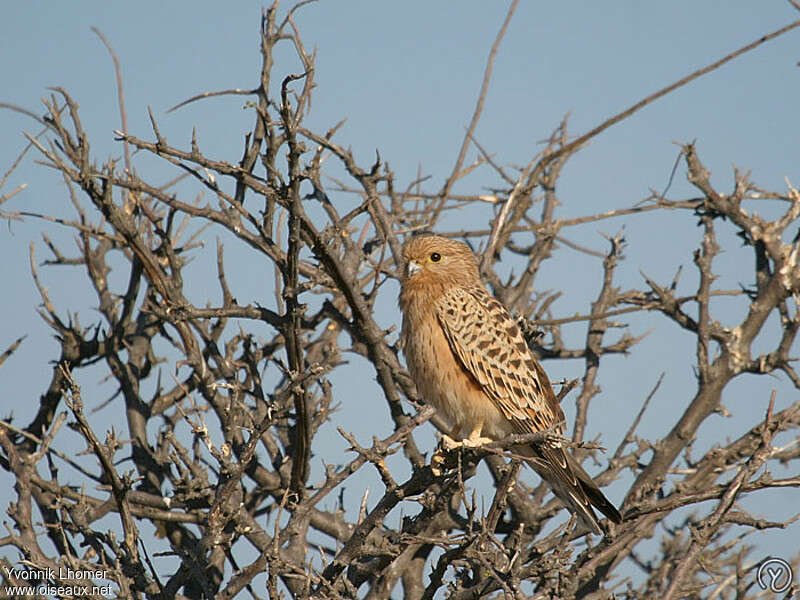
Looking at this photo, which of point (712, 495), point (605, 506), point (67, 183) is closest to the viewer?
point (712, 495)

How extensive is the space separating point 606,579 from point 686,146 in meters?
2.42

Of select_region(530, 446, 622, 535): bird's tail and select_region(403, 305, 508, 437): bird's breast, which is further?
select_region(403, 305, 508, 437): bird's breast

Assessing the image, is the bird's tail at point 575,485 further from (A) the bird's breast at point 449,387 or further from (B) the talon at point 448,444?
(A) the bird's breast at point 449,387

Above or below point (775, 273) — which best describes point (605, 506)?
below

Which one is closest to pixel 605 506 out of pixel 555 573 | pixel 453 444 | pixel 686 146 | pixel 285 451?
pixel 555 573

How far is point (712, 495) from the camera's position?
150 inches

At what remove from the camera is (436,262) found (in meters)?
5.50

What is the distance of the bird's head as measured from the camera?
5438mm

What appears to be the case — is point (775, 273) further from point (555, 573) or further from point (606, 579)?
point (555, 573)

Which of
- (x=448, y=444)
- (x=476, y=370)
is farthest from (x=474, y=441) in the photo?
(x=476, y=370)

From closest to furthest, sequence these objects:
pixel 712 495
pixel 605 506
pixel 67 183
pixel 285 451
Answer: pixel 712 495 → pixel 605 506 → pixel 285 451 → pixel 67 183

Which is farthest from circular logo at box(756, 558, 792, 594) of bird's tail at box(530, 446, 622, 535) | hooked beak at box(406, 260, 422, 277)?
hooked beak at box(406, 260, 422, 277)

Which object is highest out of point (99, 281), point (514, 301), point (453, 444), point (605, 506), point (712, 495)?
point (99, 281)

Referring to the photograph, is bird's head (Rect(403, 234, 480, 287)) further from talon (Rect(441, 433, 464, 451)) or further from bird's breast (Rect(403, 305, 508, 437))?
talon (Rect(441, 433, 464, 451))
